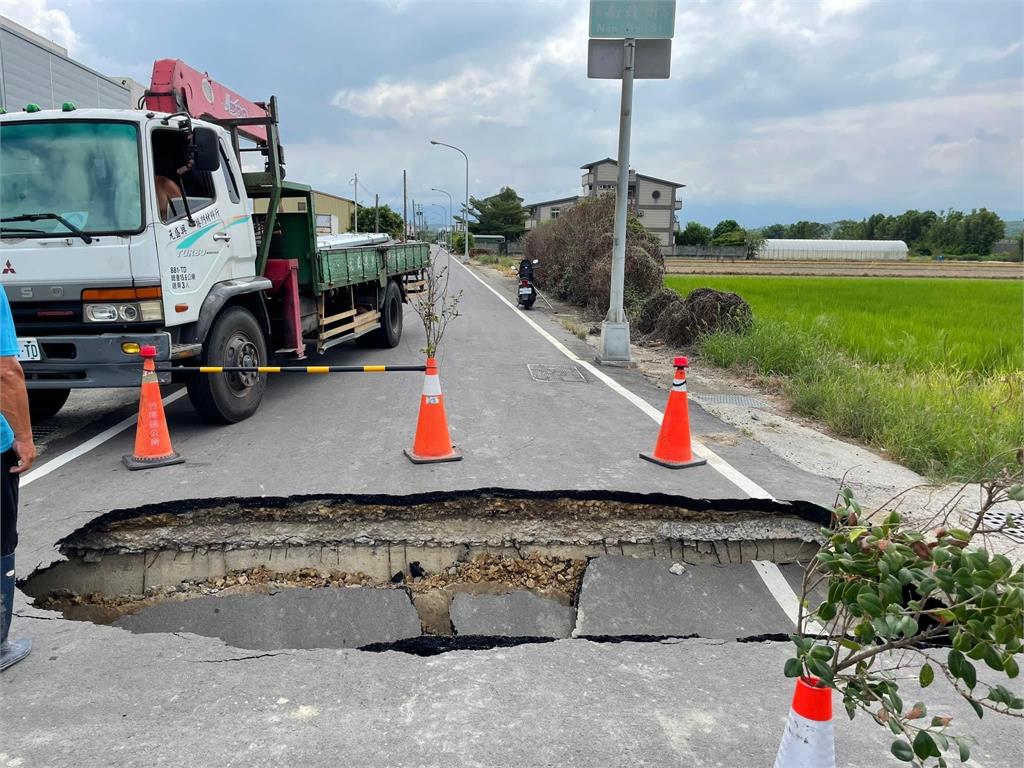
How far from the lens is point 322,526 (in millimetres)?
4160

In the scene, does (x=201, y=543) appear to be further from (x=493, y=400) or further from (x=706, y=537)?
(x=493, y=400)

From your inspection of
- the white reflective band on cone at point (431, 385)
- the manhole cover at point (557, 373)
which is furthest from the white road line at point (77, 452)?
the manhole cover at point (557, 373)

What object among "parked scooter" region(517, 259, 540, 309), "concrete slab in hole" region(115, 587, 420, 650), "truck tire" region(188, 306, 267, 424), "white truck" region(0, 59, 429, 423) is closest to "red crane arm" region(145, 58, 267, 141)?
"white truck" region(0, 59, 429, 423)

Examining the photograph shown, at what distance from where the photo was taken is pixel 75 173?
5.24 m

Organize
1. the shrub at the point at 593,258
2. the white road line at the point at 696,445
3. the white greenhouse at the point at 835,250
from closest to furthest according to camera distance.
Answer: the white road line at the point at 696,445 < the shrub at the point at 593,258 < the white greenhouse at the point at 835,250

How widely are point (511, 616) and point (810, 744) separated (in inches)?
76.1

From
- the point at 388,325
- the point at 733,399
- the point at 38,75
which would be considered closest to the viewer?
the point at 733,399

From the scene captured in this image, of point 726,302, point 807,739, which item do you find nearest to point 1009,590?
point 807,739

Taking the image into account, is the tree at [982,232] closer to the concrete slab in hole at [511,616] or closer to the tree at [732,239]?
the tree at [732,239]

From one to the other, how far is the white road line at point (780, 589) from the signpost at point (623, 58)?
615cm

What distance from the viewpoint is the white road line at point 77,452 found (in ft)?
16.1

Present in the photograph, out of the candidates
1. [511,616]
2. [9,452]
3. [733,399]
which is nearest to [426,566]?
[511,616]

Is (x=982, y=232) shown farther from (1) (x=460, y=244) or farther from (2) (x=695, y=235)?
(1) (x=460, y=244)

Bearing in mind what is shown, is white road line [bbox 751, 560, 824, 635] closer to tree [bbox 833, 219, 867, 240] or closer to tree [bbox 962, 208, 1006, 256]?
tree [bbox 962, 208, 1006, 256]
